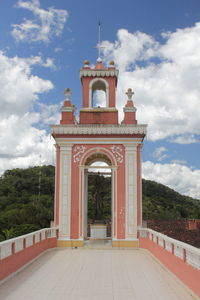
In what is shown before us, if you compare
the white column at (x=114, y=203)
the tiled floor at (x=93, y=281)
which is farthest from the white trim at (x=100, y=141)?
the tiled floor at (x=93, y=281)

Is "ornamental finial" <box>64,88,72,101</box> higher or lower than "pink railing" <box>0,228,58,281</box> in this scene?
higher

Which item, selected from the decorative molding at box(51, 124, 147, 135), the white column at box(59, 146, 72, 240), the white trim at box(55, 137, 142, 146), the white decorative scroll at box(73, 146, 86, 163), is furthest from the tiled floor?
the decorative molding at box(51, 124, 147, 135)

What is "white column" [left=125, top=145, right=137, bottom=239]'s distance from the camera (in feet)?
45.0

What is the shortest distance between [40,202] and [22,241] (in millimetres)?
35161

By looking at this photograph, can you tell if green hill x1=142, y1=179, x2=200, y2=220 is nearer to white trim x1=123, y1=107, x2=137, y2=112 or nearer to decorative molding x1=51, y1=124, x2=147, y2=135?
white trim x1=123, y1=107, x2=137, y2=112

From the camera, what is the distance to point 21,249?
354 inches

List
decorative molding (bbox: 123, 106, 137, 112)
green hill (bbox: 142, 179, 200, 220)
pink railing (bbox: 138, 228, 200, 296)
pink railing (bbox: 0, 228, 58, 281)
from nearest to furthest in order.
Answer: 1. pink railing (bbox: 138, 228, 200, 296)
2. pink railing (bbox: 0, 228, 58, 281)
3. decorative molding (bbox: 123, 106, 137, 112)
4. green hill (bbox: 142, 179, 200, 220)

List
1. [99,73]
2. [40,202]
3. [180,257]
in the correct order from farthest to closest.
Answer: [40,202] < [99,73] < [180,257]

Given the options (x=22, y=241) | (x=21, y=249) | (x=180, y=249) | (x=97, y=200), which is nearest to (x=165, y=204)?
(x=97, y=200)

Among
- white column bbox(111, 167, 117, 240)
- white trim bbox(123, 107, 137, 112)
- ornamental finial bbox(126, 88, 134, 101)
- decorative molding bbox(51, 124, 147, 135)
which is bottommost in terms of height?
white column bbox(111, 167, 117, 240)

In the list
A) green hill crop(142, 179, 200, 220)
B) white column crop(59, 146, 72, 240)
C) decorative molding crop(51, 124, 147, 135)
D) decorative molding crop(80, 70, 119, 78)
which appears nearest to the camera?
Answer: white column crop(59, 146, 72, 240)

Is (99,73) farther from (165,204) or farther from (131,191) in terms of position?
(165,204)

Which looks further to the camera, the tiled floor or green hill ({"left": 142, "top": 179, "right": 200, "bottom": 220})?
green hill ({"left": 142, "top": 179, "right": 200, "bottom": 220})

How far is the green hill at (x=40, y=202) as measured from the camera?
111 feet
